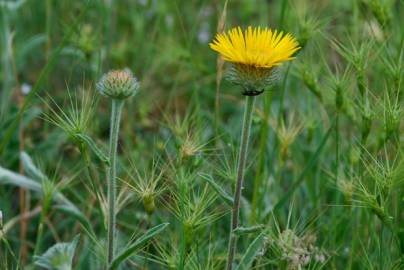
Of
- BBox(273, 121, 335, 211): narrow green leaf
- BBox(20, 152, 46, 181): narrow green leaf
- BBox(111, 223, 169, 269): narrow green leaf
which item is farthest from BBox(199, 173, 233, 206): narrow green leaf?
BBox(20, 152, 46, 181): narrow green leaf

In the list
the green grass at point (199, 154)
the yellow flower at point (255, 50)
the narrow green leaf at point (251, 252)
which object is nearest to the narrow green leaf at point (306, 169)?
the green grass at point (199, 154)

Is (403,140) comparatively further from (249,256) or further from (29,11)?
(29,11)

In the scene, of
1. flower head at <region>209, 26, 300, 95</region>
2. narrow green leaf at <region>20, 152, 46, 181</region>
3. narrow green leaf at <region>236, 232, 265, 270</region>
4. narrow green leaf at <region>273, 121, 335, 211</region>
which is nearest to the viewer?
flower head at <region>209, 26, 300, 95</region>

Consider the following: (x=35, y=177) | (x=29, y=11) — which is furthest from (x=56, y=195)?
(x=29, y=11)

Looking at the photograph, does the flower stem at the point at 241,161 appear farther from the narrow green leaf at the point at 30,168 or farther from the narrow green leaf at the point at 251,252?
the narrow green leaf at the point at 30,168

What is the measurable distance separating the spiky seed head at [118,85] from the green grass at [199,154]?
9cm

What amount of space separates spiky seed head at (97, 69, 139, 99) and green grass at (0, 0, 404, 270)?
0.29 feet

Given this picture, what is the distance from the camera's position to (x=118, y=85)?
4.50 ft

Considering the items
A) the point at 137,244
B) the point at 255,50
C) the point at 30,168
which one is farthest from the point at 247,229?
the point at 30,168

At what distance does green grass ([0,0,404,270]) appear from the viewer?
1510 millimetres

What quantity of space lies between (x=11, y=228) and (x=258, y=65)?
0.99 m

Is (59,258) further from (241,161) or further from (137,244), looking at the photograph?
(241,161)

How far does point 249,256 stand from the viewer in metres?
1.45

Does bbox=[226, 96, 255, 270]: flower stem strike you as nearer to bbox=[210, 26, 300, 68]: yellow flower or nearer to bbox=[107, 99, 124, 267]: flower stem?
bbox=[210, 26, 300, 68]: yellow flower
